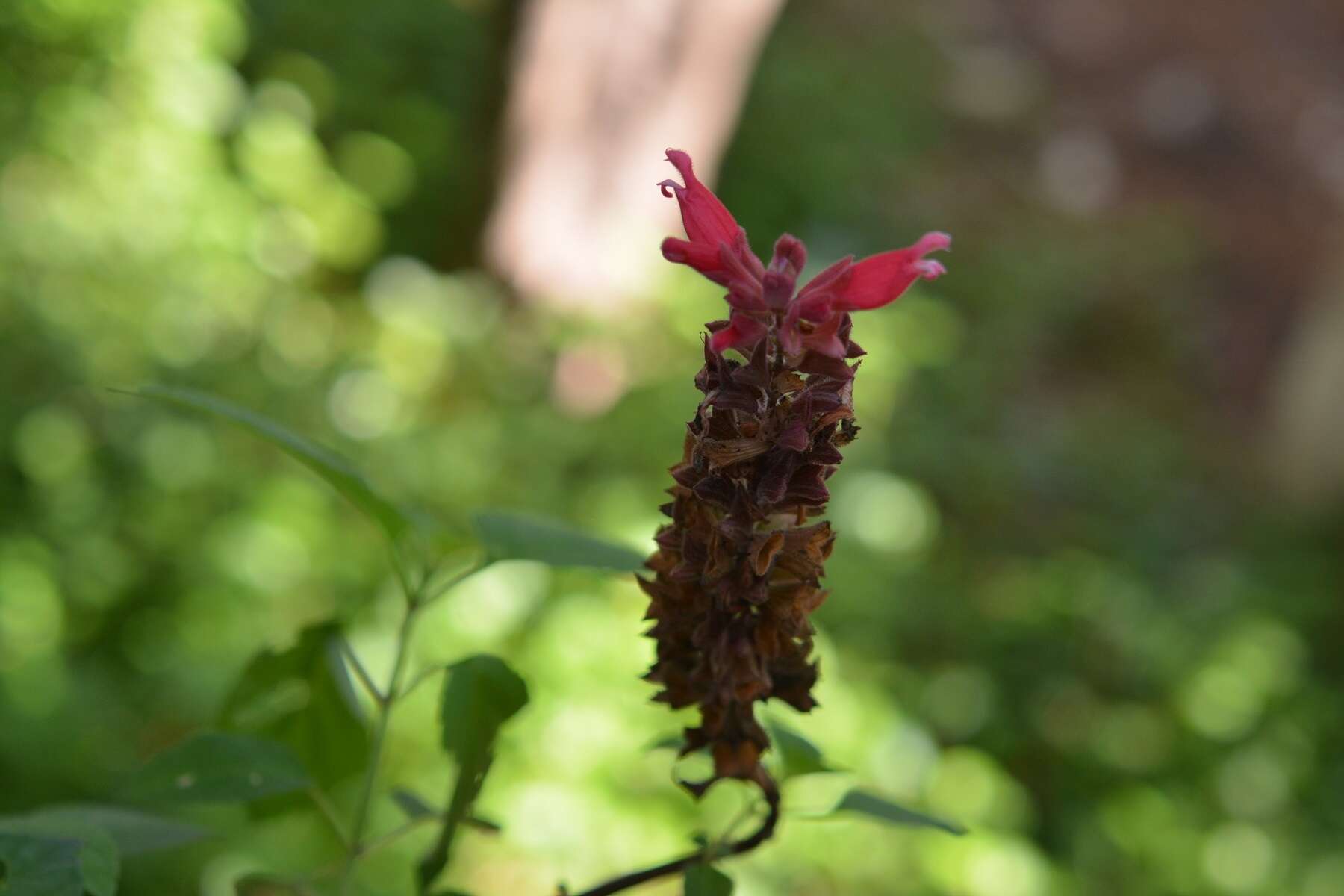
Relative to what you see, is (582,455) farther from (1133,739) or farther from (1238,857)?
(1238,857)

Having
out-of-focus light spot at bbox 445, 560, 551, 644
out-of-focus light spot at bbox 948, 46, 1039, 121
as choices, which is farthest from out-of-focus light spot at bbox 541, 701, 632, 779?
out-of-focus light spot at bbox 948, 46, 1039, 121

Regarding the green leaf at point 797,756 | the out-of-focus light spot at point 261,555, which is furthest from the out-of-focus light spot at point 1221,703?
the green leaf at point 797,756

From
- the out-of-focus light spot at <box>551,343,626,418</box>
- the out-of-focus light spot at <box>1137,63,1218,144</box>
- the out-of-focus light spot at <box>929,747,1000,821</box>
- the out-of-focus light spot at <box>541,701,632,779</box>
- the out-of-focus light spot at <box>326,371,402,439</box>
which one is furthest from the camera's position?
the out-of-focus light spot at <box>1137,63,1218,144</box>

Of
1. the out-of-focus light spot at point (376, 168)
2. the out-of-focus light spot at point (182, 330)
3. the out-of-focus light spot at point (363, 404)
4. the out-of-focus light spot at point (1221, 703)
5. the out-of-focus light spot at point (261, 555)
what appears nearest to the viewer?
the out-of-focus light spot at point (261, 555)

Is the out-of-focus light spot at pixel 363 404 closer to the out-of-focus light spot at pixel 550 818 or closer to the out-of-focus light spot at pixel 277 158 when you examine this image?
the out-of-focus light spot at pixel 277 158

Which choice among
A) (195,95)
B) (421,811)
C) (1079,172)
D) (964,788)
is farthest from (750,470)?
(1079,172)

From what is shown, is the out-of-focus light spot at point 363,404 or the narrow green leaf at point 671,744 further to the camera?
the out-of-focus light spot at point 363,404

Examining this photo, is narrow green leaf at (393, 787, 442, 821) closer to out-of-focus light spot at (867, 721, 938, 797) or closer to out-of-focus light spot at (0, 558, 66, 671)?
out-of-focus light spot at (0, 558, 66, 671)
